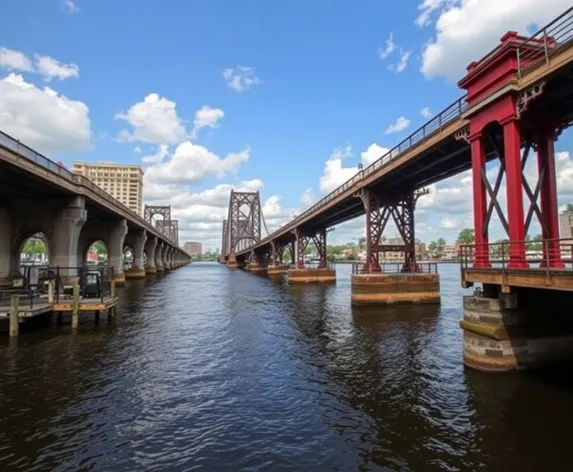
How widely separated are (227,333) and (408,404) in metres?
13.6

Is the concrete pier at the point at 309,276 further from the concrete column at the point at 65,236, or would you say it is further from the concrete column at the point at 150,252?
the concrete column at the point at 150,252

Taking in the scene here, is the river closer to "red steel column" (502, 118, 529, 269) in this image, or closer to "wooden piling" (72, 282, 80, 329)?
"wooden piling" (72, 282, 80, 329)

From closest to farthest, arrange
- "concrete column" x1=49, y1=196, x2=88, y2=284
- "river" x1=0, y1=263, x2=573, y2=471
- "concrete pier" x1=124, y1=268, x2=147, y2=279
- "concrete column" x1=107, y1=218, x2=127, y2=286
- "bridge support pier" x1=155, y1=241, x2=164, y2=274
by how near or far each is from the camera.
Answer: "river" x1=0, y1=263, x2=573, y2=471 < "concrete column" x1=49, y1=196, x2=88, y2=284 < "concrete column" x1=107, y1=218, x2=127, y2=286 < "concrete pier" x1=124, y1=268, x2=147, y2=279 < "bridge support pier" x1=155, y1=241, x2=164, y2=274

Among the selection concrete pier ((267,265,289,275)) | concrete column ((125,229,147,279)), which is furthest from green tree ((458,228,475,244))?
concrete column ((125,229,147,279))

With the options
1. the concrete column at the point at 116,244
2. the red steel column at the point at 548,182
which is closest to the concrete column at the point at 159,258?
the concrete column at the point at 116,244

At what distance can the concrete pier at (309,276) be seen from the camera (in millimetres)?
65188

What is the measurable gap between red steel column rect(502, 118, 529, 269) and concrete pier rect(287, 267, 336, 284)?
50.8 metres

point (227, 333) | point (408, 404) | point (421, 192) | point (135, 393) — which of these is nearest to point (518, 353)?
point (408, 404)

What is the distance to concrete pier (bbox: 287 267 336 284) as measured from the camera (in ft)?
214

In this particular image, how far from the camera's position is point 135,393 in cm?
1276

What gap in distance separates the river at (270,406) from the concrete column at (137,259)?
60.5 metres

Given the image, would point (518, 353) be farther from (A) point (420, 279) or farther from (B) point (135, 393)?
(A) point (420, 279)

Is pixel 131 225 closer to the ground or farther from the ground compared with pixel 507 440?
farther from the ground

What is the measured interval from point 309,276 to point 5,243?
42.5 m
